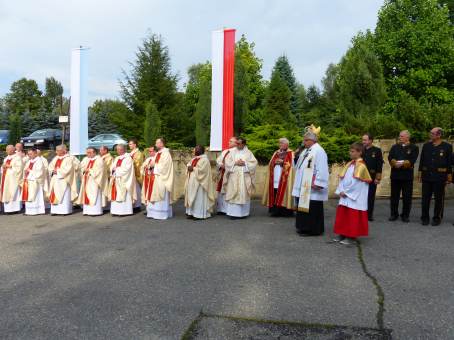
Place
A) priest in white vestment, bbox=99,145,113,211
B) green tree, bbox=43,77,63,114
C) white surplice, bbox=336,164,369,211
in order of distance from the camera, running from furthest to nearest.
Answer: green tree, bbox=43,77,63,114 < priest in white vestment, bbox=99,145,113,211 < white surplice, bbox=336,164,369,211

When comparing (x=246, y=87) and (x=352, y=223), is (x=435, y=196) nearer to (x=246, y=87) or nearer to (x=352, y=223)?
(x=352, y=223)

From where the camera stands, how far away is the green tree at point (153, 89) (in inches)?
881

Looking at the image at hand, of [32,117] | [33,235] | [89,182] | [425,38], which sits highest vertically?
[425,38]

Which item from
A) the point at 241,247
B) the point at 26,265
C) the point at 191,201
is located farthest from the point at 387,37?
the point at 26,265

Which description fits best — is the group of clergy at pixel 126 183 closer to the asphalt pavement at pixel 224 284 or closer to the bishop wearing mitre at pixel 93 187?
the bishop wearing mitre at pixel 93 187

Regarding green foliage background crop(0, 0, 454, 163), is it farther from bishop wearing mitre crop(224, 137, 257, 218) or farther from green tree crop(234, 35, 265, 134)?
bishop wearing mitre crop(224, 137, 257, 218)

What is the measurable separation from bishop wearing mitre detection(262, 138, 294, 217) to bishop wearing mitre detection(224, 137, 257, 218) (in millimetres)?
449

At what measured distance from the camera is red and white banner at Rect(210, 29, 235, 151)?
421 inches

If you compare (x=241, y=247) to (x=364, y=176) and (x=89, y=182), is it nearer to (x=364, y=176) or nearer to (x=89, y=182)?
(x=364, y=176)

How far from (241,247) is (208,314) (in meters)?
2.82

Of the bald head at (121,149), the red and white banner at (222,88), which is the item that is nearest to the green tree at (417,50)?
the red and white banner at (222,88)

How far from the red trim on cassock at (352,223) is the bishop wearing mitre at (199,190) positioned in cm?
354

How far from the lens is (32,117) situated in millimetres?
34812

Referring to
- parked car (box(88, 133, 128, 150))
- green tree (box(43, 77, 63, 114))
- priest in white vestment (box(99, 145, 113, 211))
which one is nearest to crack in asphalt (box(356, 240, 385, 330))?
priest in white vestment (box(99, 145, 113, 211))
